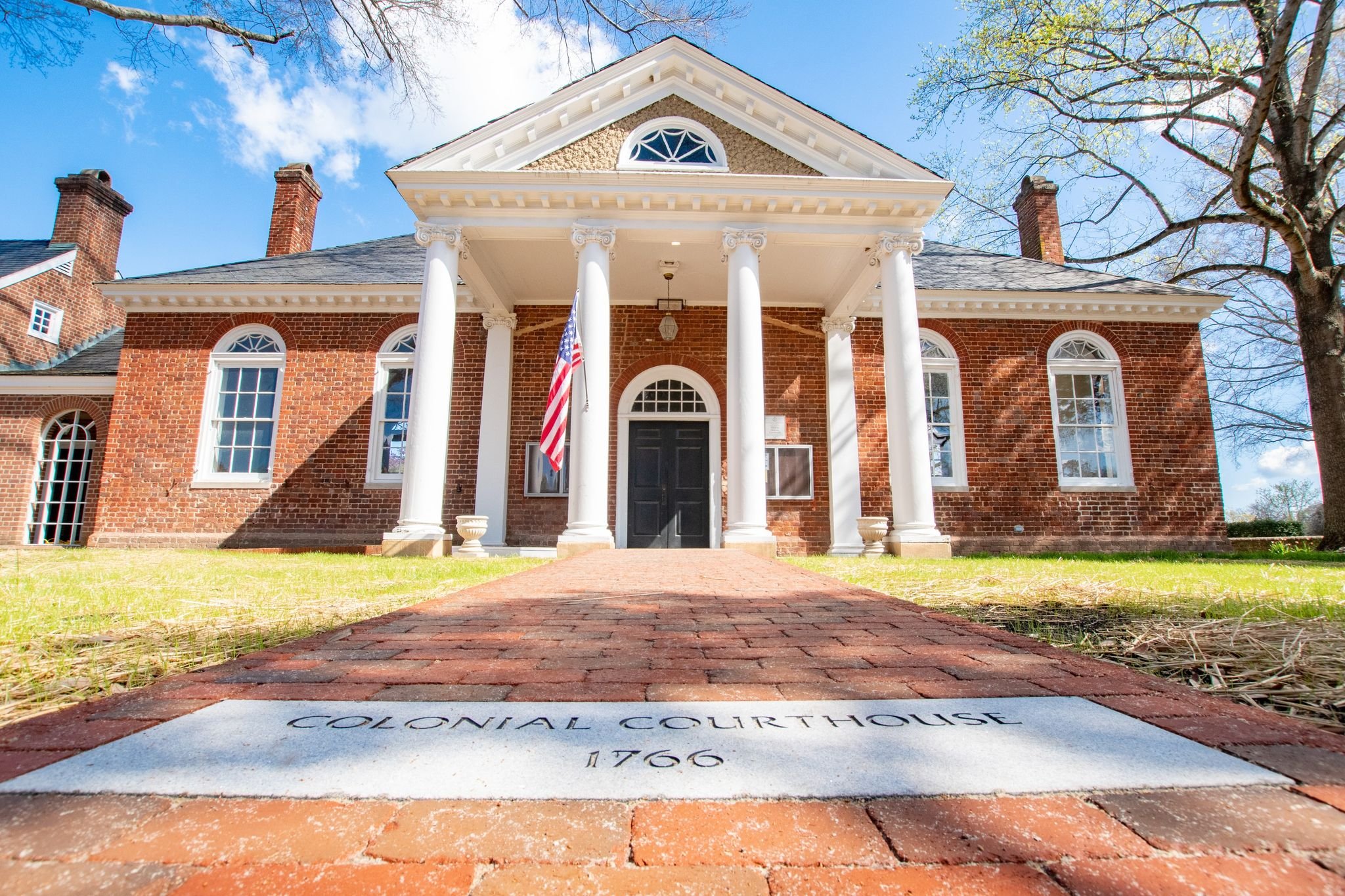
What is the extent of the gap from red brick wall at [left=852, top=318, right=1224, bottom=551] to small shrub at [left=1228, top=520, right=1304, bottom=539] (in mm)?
7253

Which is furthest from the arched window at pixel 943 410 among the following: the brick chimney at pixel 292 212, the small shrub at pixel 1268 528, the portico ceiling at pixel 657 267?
the brick chimney at pixel 292 212

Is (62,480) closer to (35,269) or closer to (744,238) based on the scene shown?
(35,269)

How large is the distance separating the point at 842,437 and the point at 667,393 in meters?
3.31

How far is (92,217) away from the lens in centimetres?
1645

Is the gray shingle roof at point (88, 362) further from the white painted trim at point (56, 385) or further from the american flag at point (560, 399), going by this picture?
the american flag at point (560, 399)

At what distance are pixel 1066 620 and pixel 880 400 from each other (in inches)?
367

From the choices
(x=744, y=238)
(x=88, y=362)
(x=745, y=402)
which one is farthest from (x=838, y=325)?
(x=88, y=362)

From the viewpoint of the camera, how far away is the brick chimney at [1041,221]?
15.1m

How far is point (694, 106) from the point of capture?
996 cm

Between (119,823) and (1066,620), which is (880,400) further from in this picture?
(119,823)

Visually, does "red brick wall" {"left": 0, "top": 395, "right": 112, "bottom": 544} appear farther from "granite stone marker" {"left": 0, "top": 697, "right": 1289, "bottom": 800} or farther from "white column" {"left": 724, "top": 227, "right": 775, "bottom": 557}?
"granite stone marker" {"left": 0, "top": 697, "right": 1289, "bottom": 800}

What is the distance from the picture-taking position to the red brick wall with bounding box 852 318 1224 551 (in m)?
11.6

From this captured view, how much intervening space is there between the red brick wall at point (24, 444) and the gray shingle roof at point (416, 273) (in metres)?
3.34

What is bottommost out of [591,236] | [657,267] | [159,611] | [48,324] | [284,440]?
[159,611]
